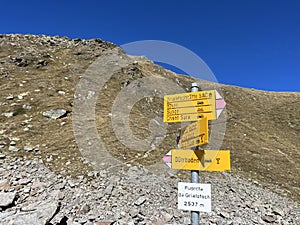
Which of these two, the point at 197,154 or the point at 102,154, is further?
the point at 102,154

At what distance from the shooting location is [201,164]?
417 centimetres

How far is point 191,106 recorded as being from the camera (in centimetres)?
447

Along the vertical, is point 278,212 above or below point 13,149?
below

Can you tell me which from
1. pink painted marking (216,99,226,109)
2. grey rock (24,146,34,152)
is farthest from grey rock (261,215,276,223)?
grey rock (24,146,34,152)

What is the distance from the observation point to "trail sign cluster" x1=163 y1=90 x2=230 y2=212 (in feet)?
13.3

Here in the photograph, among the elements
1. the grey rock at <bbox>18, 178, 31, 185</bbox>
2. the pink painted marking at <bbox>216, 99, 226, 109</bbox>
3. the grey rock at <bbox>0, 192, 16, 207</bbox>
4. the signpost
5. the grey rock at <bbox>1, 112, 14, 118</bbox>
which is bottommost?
the grey rock at <bbox>0, 192, 16, 207</bbox>

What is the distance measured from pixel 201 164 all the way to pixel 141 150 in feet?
28.4

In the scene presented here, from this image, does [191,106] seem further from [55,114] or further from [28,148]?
[55,114]

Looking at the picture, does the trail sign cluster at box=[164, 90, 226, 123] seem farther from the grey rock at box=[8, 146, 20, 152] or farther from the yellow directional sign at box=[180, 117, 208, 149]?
the grey rock at box=[8, 146, 20, 152]

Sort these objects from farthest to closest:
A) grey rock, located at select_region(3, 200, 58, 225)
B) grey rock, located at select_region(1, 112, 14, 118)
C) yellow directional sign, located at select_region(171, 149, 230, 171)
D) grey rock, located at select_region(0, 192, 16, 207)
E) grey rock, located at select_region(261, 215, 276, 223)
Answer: grey rock, located at select_region(1, 112, 14, 118) → grey rock, located at select_region(261, 215, 276, 223) → grey rock, located at select_region(0, 192, 16, 207) → grey rock, located at select_region(3, 200, 58, 225) → yellow directional sign, located at select_region(171, 149, 230, 171)

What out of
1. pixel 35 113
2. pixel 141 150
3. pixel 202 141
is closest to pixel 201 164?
pixel 202 141

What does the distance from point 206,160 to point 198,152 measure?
19 cm

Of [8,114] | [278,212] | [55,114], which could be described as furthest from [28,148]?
[278,212]

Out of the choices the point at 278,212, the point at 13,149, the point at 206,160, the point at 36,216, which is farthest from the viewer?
the point at 13,149
